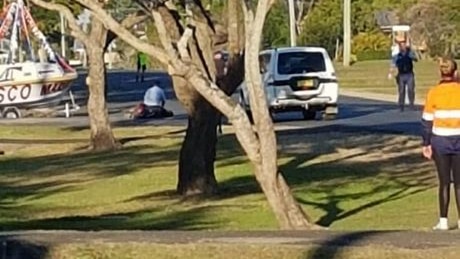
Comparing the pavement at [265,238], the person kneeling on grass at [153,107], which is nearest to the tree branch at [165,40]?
the pavement at [265,238]

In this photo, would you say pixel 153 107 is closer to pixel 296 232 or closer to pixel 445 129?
pixel 445 129

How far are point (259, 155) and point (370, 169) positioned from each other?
992cm

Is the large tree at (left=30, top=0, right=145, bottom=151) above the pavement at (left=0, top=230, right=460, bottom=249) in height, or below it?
below

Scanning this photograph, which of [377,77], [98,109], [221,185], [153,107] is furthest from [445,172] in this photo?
[377,77]

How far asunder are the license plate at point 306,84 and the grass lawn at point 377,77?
1812 centimetres

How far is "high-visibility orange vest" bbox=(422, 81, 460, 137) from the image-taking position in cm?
1595

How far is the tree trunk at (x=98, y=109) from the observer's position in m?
31.8

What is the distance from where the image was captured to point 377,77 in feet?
228

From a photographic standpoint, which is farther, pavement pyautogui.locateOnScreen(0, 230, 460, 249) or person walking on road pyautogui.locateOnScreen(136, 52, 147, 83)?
person walking on road pyautogui.locateOnScreen(136, 52, 147, 83)

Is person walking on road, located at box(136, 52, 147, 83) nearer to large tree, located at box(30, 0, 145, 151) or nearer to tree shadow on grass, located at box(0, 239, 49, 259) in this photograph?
large tree, located at box(30, 0, 145, 151)

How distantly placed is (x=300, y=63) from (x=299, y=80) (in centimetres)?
68

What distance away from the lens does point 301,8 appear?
311 feet

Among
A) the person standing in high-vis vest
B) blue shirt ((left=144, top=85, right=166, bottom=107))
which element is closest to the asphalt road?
blue shirt ((left=144, top=85, right=166, bottom=107))

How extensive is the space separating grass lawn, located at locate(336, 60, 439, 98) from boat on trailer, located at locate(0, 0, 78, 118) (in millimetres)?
14725
